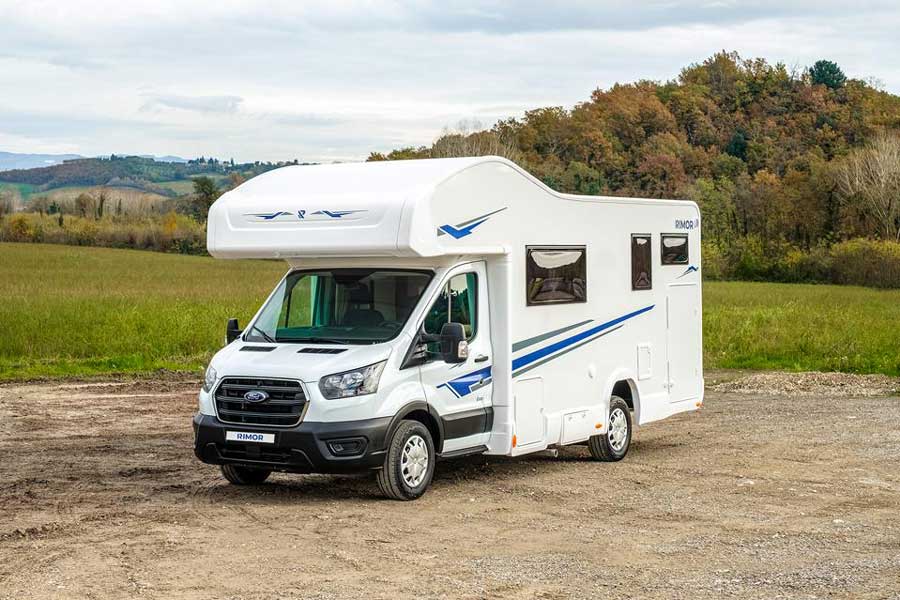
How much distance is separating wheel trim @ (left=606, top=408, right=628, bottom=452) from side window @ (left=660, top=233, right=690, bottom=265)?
2.03 metres

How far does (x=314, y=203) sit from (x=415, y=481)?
2725mm

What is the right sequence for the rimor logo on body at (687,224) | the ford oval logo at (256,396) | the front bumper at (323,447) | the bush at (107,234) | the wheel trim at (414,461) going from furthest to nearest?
the bush at (107,234) → the rimor logo on body at (687,224) → the wheel trim at (414,461) → the ford oval logo at (256,396) → the front bumper at (323,447)

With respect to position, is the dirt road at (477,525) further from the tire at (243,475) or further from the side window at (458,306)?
the side window at (458,306)

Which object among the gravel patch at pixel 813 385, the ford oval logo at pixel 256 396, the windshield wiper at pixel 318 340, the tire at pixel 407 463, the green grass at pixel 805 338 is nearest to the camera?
the ford oval logo at pixel 256 396

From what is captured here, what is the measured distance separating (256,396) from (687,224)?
681 cm

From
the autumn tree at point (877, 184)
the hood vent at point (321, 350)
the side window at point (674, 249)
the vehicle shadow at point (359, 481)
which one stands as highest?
the autumn tree at point (877, 184)

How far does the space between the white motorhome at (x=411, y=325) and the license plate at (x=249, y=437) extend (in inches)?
0.6

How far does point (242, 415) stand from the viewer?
10953mm

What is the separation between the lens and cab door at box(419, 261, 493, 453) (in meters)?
11.4

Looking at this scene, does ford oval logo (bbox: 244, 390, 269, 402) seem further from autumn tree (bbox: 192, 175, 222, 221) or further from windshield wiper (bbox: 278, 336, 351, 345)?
autumn tree (bbox: 192, 175, 222, 221)

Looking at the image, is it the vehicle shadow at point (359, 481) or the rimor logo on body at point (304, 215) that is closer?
the rimor logo on body at point (304, 215)

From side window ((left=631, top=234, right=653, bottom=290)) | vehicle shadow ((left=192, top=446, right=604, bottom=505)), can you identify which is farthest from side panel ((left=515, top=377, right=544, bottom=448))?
side window ((left=631, top=234, right=653, bottom=290))

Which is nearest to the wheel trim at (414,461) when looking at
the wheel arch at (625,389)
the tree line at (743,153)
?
the wheel arch at (625,389)

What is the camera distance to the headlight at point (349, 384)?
34.9ft
